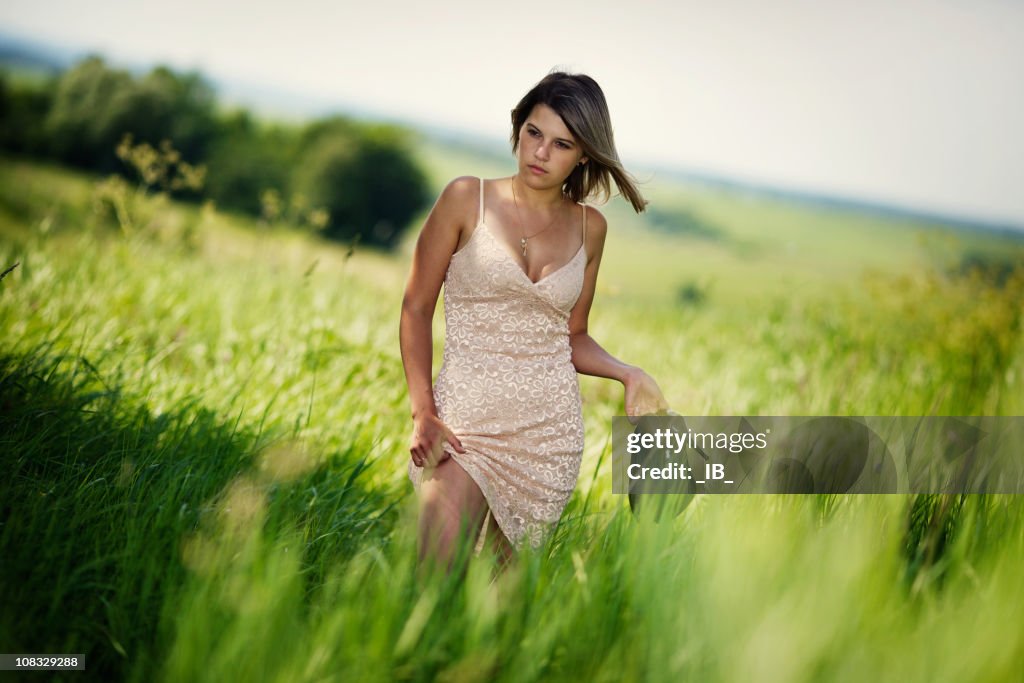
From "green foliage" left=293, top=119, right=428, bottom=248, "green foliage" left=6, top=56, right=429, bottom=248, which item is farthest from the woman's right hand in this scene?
"green foliage" left=293, top=119, right=428, bottom=248

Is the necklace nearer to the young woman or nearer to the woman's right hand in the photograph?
the young woman

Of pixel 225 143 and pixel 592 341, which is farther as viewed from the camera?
pixel 225 143

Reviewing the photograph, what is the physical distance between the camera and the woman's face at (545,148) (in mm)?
2549

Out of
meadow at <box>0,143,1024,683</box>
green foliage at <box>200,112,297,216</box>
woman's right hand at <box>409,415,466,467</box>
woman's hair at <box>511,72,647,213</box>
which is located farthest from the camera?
green foliage at <box>200,112,297,216</box>

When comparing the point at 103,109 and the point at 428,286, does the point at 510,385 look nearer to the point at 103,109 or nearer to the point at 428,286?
the point at 428,286

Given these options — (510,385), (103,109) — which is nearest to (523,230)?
(510,385)

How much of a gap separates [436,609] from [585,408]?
276 centimetres

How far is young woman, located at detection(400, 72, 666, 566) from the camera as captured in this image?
8.09ft

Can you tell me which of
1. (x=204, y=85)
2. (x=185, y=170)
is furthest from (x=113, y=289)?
(x=204, y=85)

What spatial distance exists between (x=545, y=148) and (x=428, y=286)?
0.57 m

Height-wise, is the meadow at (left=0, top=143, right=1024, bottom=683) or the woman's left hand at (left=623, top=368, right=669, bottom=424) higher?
the woman's left hand at (left=623, top=368, right=669, bottom=424)

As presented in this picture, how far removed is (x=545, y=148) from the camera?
255 cm

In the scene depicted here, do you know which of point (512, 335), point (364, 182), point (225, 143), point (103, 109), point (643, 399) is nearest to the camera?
point (643, 399)

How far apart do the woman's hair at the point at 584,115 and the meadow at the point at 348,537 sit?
0.28 m
